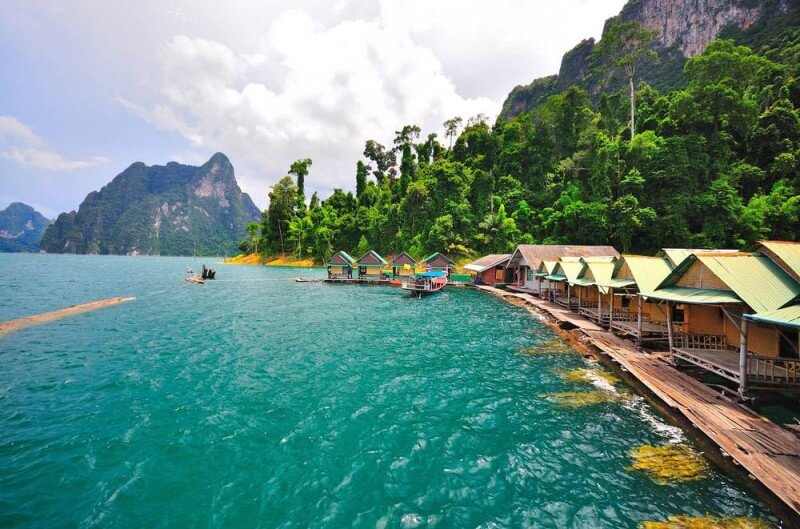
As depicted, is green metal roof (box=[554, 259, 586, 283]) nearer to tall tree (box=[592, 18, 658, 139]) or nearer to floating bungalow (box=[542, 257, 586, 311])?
floating bungalow (box=[542, 257, 586, 311])

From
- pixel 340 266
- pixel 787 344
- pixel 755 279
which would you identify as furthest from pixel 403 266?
pixel 787 344

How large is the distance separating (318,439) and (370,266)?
4829 cm

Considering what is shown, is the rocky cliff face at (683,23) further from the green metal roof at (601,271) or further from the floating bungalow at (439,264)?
the green metal roof at (601,271)

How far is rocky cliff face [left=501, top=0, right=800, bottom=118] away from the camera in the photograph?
7381 centimetres

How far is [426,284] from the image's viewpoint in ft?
141

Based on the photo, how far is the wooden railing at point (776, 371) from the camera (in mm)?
11023

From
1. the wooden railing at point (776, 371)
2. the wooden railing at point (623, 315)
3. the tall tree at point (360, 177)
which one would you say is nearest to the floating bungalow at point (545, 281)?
the wooden railing at point (623, 315)

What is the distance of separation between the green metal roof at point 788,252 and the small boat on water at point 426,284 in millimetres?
30485

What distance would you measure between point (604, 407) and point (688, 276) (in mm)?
7569

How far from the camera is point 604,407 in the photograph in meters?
12.0

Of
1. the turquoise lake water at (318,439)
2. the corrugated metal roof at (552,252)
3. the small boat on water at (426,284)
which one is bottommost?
the turquoise lake water at (318,439)

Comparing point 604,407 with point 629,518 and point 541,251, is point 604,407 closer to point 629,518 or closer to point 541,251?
point 629,518

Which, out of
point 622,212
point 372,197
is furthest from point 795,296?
point 372,197

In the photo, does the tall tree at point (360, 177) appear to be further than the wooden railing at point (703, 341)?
Yes
